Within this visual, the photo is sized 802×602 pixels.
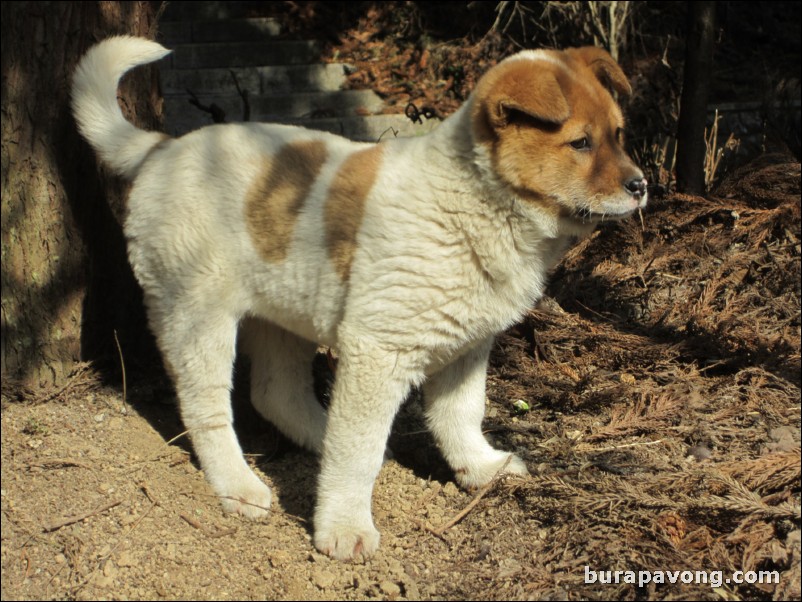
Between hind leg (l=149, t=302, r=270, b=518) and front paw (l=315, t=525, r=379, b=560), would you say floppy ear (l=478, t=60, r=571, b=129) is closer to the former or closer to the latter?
hind leg (l=149, t=302, r=270, b=518)

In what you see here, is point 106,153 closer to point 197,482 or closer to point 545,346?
point 197,482

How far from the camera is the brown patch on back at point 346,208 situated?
3.96 meters

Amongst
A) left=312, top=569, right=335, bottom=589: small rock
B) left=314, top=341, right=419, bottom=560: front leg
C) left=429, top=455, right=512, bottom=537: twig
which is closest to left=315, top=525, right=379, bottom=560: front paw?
left=314, top=341, right=419, bottom=560: front leg

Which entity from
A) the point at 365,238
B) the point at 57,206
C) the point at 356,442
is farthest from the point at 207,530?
the point at 57,206

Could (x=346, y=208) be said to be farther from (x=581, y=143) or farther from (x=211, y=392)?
(x=211, y=392)

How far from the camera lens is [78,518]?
4066 mm

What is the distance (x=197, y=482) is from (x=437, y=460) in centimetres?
132

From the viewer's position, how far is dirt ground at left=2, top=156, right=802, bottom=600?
3682 millimetres

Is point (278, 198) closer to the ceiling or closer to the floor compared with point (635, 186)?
closer to the floor

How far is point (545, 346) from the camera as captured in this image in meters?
5.61

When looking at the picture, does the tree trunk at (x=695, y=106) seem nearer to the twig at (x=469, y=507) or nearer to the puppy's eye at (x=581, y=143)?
the puppy's eye at (x=581, y=143)

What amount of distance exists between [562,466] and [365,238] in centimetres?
164

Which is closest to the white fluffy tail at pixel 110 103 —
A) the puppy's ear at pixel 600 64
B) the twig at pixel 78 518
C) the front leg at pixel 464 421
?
the twig at pixel 78 518

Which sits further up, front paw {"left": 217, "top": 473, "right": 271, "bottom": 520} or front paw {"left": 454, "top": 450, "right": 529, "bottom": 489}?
front paw {"left": 454, "top": 450, "right": 529, "bottom": 489}
